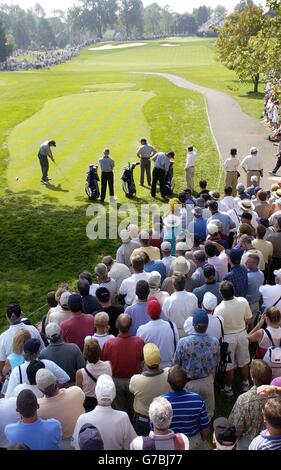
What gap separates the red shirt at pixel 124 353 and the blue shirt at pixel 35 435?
5.55ft

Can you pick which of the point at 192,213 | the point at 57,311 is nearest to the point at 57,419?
the point at 57,311

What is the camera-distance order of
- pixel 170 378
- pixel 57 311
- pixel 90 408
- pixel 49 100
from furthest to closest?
pixel 49 100, pixel 57 311, pixel 90 408, pixel 170 378

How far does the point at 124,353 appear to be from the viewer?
Result: 6859mm

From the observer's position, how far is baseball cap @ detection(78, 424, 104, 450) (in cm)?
505

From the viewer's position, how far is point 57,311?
8.06 m

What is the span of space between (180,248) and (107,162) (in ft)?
27.3

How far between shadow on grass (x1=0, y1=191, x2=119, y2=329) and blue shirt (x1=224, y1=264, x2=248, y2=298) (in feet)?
16.0

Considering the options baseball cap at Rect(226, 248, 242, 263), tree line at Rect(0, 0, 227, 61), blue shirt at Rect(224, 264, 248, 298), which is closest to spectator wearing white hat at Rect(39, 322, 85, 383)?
blue shirt at Rect(224, 264, 248, 298)

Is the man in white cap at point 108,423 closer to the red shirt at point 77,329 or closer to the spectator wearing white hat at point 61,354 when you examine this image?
the spectator wearing white hat at point 61,354

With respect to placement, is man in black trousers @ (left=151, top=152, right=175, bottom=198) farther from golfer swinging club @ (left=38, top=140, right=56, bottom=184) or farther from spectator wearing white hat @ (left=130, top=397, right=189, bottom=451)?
spectator wearing white hat @ (left=130, top=397, right=189, bottom=451)

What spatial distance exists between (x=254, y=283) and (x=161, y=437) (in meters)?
4.26

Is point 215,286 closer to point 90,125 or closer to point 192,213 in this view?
point 192,213

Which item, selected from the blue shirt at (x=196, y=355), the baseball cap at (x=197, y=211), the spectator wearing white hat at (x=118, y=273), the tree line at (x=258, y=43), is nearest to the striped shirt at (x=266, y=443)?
the blue shirt at (x=196, y=355)

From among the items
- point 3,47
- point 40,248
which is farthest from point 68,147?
point 3,47
